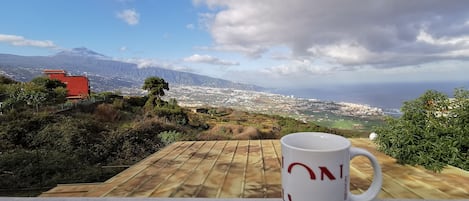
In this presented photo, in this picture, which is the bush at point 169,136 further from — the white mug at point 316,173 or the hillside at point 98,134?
the white mug at point 316,173

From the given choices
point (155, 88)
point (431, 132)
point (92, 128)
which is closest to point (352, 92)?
point (431, 132)

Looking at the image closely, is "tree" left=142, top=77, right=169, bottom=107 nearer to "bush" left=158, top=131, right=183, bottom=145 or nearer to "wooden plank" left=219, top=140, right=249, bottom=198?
"bush" left=158, top=131, right=183, bottom=145

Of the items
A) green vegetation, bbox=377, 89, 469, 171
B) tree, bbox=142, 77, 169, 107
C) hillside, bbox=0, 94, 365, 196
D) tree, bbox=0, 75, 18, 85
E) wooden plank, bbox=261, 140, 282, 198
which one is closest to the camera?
wooden plank, bbox=261, 140, 282, 198

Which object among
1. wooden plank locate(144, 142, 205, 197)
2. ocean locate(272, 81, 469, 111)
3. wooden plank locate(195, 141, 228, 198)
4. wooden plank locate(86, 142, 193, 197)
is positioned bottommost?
wooden plank locate(86, 142, 193, 197)

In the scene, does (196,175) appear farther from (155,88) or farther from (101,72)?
(101,72)

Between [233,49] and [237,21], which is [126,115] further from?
[237,21]

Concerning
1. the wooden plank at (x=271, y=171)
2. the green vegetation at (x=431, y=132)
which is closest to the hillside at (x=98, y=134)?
the green vegetation at (x=431, y=132)

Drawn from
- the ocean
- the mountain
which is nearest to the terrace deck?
the ocean

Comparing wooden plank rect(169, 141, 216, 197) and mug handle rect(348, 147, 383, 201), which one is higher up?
mug handle rect(348, 147, 383, 201)
